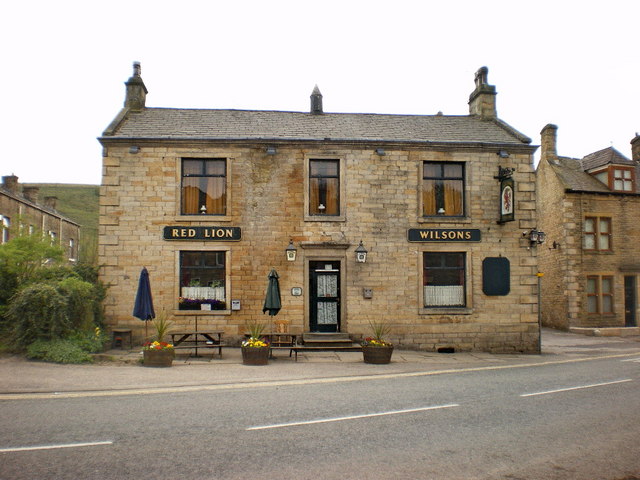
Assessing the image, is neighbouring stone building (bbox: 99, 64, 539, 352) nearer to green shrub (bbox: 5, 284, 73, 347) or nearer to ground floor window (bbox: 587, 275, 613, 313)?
green shrub (bbox: 5, 284, 73, 347)

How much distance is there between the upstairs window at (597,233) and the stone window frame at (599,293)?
1.46m

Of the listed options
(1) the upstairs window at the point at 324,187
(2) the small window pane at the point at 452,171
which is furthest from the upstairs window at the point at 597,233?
(1) the upstairs window at the point at 324,187

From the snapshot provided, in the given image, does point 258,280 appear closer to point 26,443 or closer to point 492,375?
point 492,375

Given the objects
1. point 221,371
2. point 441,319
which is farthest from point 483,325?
point 221,371

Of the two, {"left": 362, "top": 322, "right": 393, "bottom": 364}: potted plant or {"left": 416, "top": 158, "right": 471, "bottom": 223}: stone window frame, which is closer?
{"left": 362, "top": 322, "right": 393, "bottom": 364}: potted plant

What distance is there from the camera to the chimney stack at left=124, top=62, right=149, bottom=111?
18641mm

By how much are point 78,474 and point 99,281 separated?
11447 millimetres

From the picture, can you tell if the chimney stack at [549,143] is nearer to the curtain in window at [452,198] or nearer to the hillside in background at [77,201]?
the curtain in window at [452,198]

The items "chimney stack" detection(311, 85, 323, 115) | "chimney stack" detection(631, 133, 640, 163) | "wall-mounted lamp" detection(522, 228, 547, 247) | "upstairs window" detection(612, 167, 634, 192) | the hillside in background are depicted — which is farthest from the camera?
the hillside in background

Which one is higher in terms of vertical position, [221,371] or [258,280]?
[258,280]

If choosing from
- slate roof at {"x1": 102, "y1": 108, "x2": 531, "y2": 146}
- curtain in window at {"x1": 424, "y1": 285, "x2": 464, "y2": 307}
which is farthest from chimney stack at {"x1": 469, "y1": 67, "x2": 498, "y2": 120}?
curtain in window at {"x1": 424, "y1": 285, "x2": 464, "y2": 307}

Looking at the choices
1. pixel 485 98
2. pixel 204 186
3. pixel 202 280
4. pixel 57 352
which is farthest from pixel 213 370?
pixel 485 98

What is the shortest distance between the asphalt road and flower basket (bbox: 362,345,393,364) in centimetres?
317

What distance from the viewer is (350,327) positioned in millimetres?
16531
